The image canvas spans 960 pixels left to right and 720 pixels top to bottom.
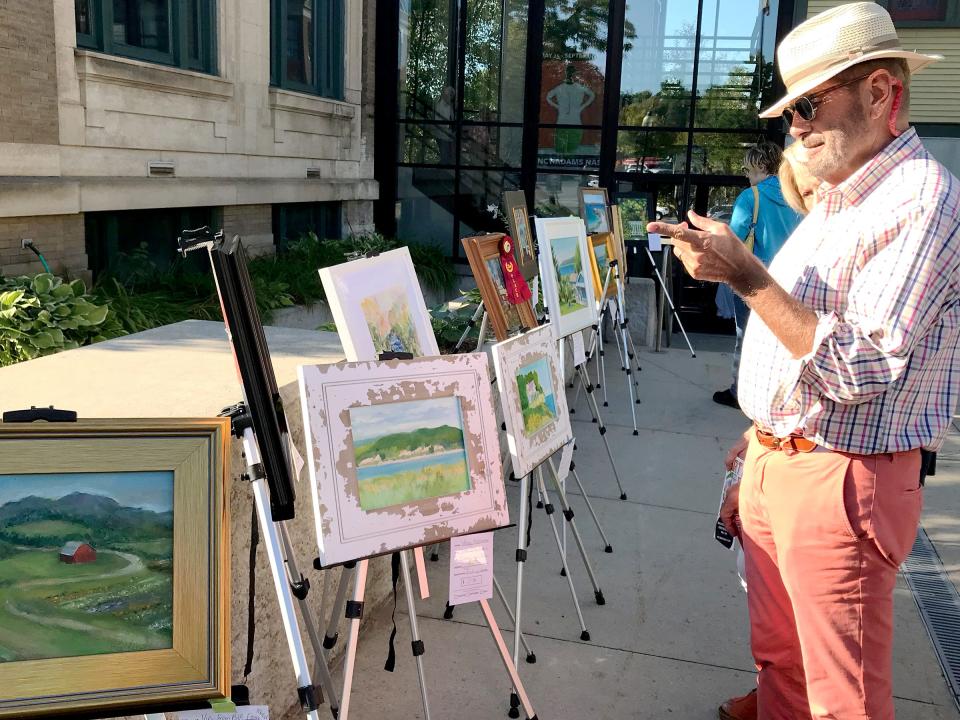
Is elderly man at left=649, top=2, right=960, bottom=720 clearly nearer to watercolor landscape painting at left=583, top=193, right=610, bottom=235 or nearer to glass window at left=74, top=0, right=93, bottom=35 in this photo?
watercolor landscape painting at left=583, top=193, right=610, bottom=235

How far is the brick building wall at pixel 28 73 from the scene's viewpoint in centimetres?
671

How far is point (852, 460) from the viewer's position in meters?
2.21

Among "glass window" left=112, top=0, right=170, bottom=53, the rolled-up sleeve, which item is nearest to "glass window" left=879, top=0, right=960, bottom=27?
"glass window" left=112, top=0, right=170, bottom=53

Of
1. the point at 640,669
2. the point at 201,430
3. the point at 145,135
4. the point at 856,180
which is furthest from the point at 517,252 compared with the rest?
the point at 145,135

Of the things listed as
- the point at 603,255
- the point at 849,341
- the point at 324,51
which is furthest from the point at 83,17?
the point at 849,341

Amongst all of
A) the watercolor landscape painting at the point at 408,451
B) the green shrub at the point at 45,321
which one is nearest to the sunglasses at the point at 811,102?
the watercolor landscape painting at the point at 408,451

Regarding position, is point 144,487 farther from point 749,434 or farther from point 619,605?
point 619,605

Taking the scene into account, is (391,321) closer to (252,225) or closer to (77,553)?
(77,553)

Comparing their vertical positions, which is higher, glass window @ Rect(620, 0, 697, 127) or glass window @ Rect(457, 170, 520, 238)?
glass window @ Rect(620, 0, 697, 127)

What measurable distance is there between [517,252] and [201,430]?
12.6 ft

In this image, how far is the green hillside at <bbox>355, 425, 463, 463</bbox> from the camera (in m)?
2.43

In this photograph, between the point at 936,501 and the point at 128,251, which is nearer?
the point at 936,501

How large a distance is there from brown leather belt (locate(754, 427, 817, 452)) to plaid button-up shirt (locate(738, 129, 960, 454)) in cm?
3

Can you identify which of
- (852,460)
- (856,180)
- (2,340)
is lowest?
(2,340)
